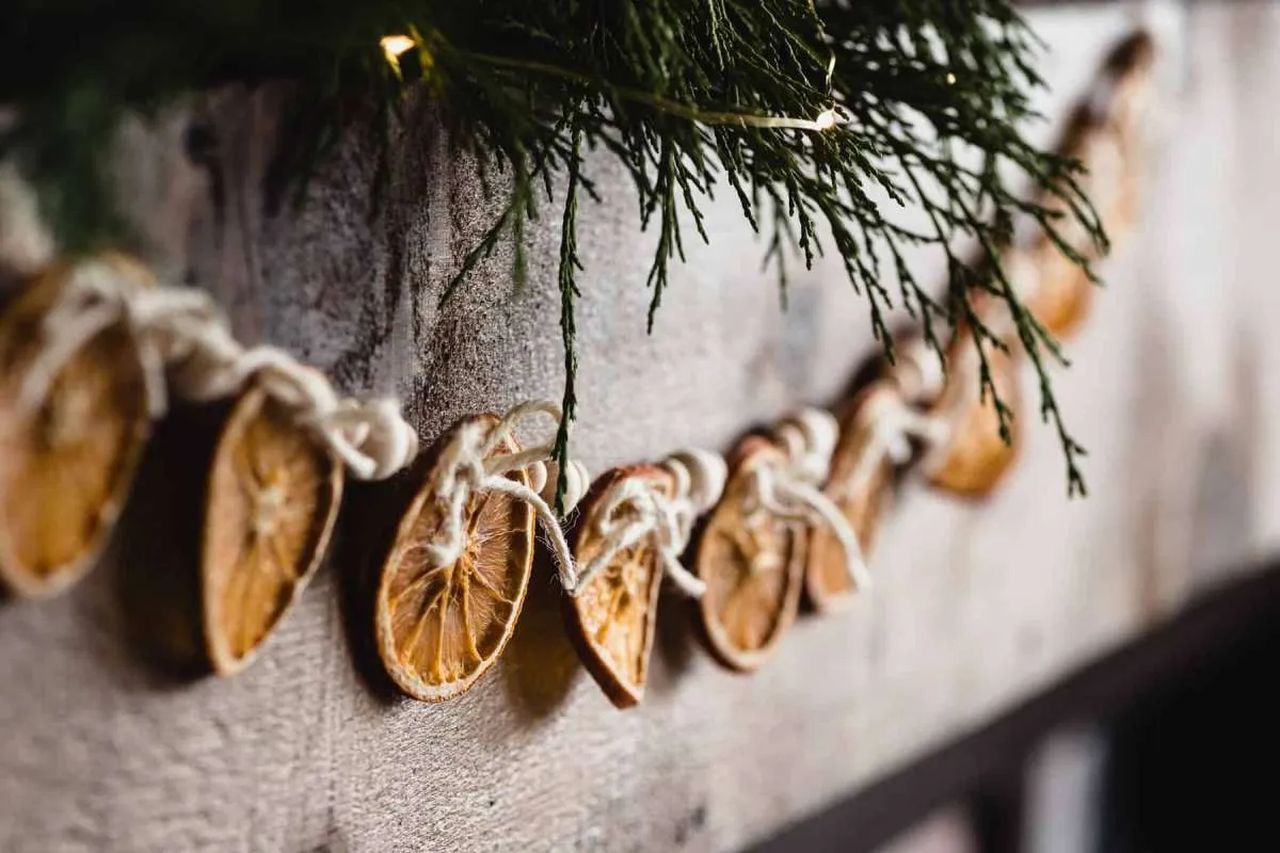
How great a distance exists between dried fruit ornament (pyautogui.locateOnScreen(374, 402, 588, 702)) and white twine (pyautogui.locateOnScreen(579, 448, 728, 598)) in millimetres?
22

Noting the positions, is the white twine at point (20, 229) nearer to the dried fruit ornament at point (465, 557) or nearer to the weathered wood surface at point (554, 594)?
the weathered wood surface at point (554, 594)

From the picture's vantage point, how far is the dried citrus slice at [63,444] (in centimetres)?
42

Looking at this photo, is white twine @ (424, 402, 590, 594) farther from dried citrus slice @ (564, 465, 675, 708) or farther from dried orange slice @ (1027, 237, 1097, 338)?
dried orange slice @ (1027, 237, 1097, 338)

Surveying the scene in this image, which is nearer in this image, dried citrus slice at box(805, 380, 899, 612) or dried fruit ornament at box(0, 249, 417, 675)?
dried fruit ornament at box(0, 249, 417, 675)

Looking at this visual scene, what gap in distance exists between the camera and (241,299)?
0.52 m

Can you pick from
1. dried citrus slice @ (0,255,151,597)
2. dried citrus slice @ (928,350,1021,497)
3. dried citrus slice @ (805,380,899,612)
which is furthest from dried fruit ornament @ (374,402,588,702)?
dried citrus slice @ (928,350,1021,497)

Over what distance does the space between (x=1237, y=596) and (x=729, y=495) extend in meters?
1.23

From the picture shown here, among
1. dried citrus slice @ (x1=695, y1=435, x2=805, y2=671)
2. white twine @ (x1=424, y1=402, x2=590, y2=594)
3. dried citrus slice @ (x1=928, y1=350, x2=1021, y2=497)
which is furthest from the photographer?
dried citrus slice @ (x1=928, y1=350, x2=1021, y2=497)

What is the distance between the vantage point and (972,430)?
1021 mm

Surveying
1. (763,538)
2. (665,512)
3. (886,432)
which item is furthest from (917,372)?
(665,512)

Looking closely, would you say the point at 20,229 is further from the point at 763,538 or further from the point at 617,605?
the point at 763,538

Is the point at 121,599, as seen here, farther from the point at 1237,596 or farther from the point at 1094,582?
the point at 1237,596

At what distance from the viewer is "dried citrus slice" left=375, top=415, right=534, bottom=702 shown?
57 centimetres

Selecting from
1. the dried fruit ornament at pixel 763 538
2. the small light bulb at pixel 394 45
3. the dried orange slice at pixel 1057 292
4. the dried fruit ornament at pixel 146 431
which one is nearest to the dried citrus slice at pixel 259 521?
the dried fruit ornament at pixel 146 431
